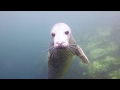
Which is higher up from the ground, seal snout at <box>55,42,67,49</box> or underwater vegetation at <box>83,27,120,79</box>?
seal snout at <box>55,42,67,49</box>

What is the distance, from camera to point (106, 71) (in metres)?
6.75

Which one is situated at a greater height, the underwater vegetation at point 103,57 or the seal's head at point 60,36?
the seal's head at point 60,36

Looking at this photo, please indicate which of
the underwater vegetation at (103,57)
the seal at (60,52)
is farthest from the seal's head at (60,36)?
the underwater vegetation at (103,57)

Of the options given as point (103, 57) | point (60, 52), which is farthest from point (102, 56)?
point (60, 52)

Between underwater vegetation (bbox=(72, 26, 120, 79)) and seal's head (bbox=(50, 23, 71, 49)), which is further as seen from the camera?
underwater vegetation (bbox=(72, 26, 120, 79))

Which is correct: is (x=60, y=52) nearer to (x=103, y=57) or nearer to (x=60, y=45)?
(x=60, y=45)

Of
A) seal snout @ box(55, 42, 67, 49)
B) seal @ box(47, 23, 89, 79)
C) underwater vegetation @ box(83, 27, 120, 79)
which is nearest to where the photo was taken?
seal snout @ box(55, 42, 67, 49)

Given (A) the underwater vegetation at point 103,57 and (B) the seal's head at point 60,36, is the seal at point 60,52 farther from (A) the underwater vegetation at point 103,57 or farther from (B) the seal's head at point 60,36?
(A) the underwater vegetation at point 103,57

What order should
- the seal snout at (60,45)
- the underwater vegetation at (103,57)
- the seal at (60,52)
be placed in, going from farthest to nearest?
the underwater vegetation at (103,57)
the seal at (60,52)
the seal snout at (60,45)

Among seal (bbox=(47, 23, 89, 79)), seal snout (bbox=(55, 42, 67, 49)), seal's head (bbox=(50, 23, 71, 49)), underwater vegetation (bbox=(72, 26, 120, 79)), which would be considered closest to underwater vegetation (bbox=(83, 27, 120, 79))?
underwater vegetation (bbox=(72, 26, 120, 79))

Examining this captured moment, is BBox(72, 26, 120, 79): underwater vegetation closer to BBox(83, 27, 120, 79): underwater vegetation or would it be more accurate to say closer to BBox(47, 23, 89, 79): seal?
BBox(83, 27, 120, 79): underwater vegetation

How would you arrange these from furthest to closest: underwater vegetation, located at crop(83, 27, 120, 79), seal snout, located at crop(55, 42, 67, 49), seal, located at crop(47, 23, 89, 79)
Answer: underwater vegetation, located at crop(83, 27, 120, 79) < seal, located at crop(47, 23, 89, 79) < seal snout, located at crop(55, 42, 67, 49)
